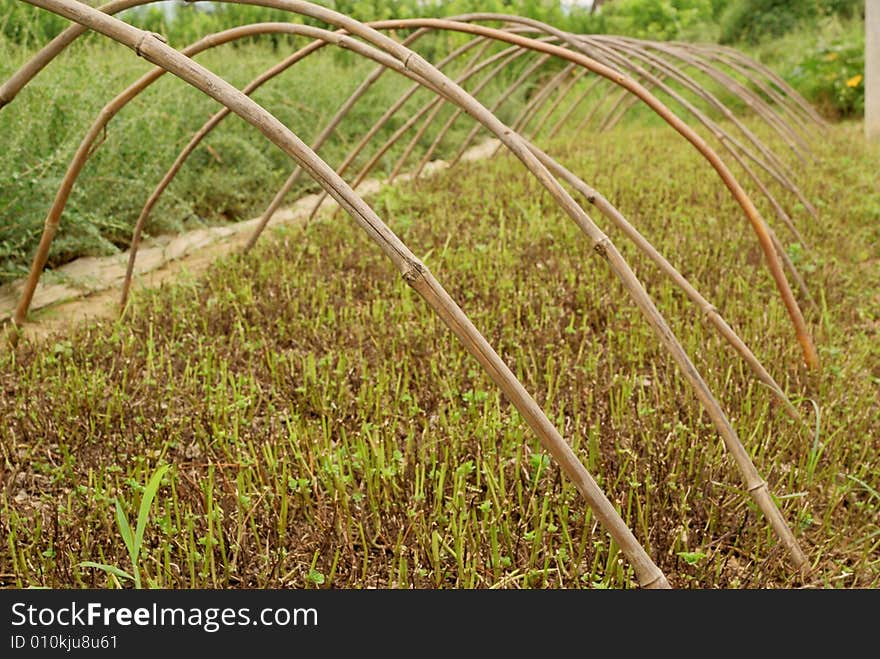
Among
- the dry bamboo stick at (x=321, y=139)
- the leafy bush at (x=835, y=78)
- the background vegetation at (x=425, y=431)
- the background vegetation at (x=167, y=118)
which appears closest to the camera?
the background vegetation at (x=425, y=431)

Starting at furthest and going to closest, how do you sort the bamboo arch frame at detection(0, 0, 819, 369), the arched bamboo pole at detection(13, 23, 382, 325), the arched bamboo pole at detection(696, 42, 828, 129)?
the arched bamboo pole at detection(696, 42, 828, 129) < the arched bamboo pole at detection(13, 23, 382, 325) < the bamboo arch frame at detection(0, 0, 819, 369)

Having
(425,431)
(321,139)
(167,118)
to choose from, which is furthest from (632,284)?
(167,118)

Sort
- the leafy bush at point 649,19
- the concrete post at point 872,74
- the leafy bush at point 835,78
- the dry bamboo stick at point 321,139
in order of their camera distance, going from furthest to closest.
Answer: the leafy bush at point 649,19 → the leafy bush at point 835,78 → the concrete post at point 872,74 → the dry bamboo stick at point 321,139

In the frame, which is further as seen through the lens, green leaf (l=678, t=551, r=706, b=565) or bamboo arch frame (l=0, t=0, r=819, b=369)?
bamboo arch frame (l=0, t=0, r=819, b=369)

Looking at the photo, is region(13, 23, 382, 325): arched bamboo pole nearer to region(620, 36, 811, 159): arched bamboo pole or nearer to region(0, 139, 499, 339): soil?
region(0, 139, 499, 339): soil

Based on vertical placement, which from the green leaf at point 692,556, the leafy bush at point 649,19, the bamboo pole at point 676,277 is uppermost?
the leafy bush at point 649,19

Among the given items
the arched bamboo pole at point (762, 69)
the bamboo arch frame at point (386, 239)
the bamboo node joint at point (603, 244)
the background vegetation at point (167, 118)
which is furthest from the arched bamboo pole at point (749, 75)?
the bamboo arch frame at point (386, 239)

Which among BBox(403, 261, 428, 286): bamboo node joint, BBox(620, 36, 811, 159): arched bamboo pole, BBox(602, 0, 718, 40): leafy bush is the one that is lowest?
BBox(403, 261, 428, 286): bamboo node joint

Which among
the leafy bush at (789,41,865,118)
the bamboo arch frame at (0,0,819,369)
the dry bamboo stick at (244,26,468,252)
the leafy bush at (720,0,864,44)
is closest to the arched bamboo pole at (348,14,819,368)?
the bamboo arch frame at (0,0,819,369)

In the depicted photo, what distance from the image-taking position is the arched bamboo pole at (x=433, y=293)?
133cm

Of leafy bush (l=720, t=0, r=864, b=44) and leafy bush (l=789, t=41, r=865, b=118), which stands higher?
→ leafy bush (l=720, t=0, r=864, b=44)

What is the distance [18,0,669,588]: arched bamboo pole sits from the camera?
4.35 ft

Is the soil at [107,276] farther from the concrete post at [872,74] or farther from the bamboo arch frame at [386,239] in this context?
the concrete post at [872,74]

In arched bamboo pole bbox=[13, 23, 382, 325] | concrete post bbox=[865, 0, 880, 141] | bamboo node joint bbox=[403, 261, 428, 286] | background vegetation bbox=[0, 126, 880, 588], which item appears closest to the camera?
bamboo node joint bbox=[403, 261, 428, 286]
